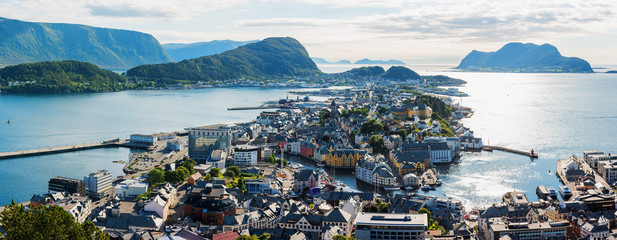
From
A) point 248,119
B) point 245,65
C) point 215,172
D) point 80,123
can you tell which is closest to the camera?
point 215,172

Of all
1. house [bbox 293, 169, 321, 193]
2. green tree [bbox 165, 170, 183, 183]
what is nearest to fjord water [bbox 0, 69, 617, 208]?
house [bbox 293, 169, 321, 193]

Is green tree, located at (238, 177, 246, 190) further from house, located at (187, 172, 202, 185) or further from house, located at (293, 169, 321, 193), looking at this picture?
house, located at (293, 169, 321, 193)

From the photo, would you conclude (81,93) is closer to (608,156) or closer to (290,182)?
(290,182)

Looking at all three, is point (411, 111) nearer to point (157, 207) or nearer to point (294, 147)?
point (294, 147)

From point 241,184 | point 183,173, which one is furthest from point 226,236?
point 183,173

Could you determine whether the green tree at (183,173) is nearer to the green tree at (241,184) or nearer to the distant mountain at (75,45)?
the green tree at (241,184)

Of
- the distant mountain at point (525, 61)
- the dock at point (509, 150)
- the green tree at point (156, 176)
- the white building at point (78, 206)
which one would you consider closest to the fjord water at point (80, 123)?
the white building at point (78, 206)
